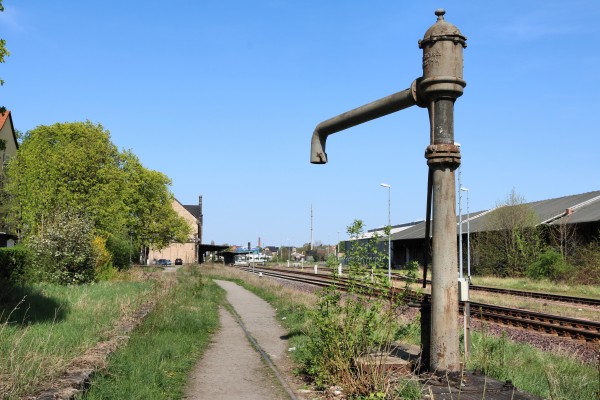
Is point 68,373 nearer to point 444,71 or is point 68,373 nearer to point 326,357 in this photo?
point 326,357

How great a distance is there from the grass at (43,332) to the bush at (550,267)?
29.2 metres

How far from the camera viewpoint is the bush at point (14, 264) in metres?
19.1

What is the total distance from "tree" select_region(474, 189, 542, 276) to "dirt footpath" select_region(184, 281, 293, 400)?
3099 centimetres

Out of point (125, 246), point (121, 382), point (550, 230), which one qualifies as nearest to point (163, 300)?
point (121, 382)

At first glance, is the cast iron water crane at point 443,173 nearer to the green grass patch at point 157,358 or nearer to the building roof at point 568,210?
the green grass patch at point 157,358

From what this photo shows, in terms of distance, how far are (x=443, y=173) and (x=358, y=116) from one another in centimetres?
138

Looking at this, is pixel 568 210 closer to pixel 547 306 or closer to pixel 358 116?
pixel 547 306

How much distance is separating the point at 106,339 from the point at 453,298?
21.3 feet

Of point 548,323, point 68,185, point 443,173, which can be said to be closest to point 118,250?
point 68,185

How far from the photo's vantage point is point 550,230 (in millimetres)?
41406

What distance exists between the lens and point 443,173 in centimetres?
590

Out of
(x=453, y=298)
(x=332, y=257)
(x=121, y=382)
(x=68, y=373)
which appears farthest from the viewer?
(x=332, y=257)

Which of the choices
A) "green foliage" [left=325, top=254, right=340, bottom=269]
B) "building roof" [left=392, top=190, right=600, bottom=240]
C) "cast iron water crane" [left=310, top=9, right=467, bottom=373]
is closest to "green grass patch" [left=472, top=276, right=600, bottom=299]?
"building roof" [left=392, top=190, right=600, bottom=240]

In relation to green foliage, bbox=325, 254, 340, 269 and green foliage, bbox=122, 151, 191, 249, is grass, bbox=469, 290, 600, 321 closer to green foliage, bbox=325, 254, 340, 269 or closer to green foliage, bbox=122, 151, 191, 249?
green foliage, bbox=325, 254, 340, 269
